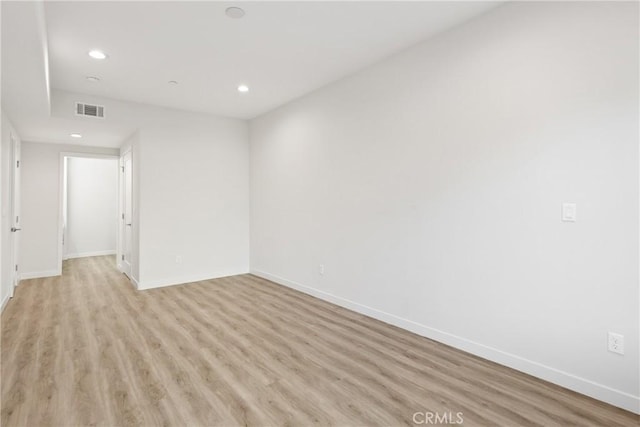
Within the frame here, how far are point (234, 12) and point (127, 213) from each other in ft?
14.9

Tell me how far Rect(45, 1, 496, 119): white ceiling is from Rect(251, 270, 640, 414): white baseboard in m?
2.67

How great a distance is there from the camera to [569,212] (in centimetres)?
223

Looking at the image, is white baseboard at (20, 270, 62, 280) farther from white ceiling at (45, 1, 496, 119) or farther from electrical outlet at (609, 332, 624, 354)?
electrical outlet at (609, 332, 624, 354)

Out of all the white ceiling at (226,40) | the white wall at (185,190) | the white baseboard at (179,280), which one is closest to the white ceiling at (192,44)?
the white ceiling at (226,40)

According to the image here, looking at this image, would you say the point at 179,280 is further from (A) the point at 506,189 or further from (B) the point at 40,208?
(A) the point at 506,189

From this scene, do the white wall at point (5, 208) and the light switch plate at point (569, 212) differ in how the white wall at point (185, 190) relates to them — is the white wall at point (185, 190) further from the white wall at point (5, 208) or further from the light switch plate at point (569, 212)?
the light switch plate at point (569, 212)

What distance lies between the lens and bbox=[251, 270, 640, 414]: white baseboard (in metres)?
2.04

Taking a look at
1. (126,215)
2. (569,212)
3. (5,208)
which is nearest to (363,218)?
(569,212)

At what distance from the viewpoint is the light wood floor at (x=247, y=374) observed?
1.98 metres

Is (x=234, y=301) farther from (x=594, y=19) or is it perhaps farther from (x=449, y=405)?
(x=594, y=19)

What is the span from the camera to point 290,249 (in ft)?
16.2

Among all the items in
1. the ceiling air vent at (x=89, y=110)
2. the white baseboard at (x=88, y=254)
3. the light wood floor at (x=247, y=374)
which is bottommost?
the light wood floor at (x=247, y=374)

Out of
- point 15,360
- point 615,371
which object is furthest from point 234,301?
point 615,371

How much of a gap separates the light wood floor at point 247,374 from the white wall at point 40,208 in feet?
7.50
